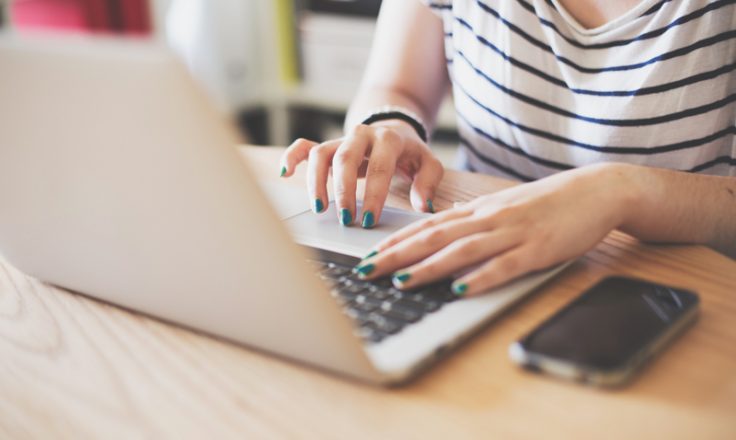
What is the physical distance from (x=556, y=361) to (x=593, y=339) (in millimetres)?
31

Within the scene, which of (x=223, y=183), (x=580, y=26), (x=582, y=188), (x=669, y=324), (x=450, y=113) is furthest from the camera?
(x=450, y=113)

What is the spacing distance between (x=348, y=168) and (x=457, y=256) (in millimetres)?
218

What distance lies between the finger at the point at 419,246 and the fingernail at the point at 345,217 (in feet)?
0.41

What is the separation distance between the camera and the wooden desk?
1.34 feet

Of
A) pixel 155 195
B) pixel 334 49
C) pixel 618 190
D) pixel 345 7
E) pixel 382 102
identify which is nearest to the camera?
pixel 155 195

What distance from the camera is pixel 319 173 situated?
75cm

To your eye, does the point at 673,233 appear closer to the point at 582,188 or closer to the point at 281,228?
the point at 582,188

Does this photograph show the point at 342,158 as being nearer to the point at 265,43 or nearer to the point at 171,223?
the point at 171,223

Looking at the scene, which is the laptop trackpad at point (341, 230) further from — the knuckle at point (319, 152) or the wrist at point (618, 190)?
the wrist at point (618, 190)

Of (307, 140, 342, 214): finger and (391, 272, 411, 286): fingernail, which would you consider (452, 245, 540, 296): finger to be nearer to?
(391, 272, 411, 286): fingernail

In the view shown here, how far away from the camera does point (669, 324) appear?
→ 48 centimetres

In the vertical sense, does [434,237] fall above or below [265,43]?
above

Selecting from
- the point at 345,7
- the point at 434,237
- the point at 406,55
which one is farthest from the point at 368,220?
the point at 345,7

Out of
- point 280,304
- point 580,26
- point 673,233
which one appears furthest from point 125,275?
point 580,26
